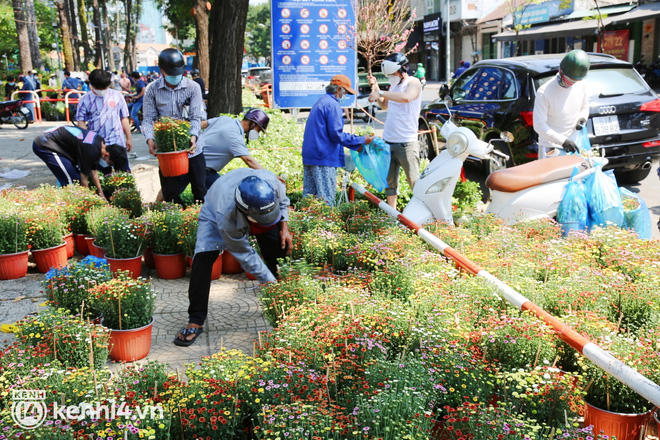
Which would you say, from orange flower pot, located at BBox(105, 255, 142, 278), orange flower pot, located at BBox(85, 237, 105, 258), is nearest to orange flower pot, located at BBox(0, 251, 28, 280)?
orange flower pot, located at BBox(85, 237, 105, 258)

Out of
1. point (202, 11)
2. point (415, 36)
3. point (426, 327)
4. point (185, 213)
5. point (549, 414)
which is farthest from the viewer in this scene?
point (415, 36)

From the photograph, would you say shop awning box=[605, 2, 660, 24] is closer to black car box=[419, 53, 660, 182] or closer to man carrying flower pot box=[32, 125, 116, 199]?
black car box=[419, 53, 660, 182]

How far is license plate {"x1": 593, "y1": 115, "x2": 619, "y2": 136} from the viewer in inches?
321

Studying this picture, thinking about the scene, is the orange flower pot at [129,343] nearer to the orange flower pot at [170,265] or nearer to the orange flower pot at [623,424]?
the orange flower pot at [170,265]

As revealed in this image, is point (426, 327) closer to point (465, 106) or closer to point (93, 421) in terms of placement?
point (93, 421)

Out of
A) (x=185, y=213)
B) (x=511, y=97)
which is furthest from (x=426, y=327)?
(x=511, y=97)

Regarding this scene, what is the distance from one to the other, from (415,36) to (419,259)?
5142 centimetres

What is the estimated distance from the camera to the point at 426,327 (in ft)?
13.0

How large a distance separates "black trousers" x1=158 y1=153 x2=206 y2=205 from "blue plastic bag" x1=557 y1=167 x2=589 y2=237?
381 centimetres

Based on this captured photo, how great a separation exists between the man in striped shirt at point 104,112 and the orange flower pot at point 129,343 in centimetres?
425

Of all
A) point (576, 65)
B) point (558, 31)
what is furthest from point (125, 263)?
point (558, 31)

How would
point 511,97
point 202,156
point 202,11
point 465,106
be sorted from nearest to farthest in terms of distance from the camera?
1. point 202,156
2. point 511,97
3. point 465,106
4. point 202,11

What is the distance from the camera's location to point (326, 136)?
7.00 metres

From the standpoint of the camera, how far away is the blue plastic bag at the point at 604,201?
19.8 feet
